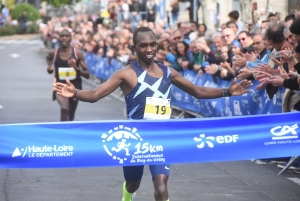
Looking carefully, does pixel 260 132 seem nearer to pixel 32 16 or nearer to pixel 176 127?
pixel 176 127

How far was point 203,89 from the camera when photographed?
26.0ft

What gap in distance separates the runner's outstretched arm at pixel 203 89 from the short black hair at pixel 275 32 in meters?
3.71

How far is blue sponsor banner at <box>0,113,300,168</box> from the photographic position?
698 centimetres

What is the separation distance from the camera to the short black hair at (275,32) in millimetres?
11445

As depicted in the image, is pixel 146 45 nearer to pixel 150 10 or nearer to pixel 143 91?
pixel 143 91

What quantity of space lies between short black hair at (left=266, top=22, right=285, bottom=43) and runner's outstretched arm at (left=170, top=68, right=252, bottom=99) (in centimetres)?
371

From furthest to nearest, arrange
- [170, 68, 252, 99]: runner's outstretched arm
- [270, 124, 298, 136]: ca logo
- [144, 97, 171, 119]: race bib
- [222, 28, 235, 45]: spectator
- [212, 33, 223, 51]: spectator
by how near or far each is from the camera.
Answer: [212, 33, 223, 51]: spectator
[222, 28, 235, 45]: spectator
[170, 68, 252, 99]: runner's outstretched arm
[144, 97, 171, 119]: race bib
[270, 124, 298, 136]: ca logo

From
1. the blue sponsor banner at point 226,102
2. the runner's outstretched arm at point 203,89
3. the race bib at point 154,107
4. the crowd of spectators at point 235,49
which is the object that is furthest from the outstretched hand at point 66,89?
the blue sponsor banner at point 226,102

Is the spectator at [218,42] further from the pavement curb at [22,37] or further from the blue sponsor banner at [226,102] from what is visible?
the pavement curb at [22,37]

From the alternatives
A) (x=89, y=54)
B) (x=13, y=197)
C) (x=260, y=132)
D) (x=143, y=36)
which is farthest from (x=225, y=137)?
(x=89, y=54)

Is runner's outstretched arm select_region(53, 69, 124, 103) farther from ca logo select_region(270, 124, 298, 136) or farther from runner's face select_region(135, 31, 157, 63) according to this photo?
ca logo select_region(270, 124, 298, 136)

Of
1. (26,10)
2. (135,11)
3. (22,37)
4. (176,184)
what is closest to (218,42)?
(176,184)

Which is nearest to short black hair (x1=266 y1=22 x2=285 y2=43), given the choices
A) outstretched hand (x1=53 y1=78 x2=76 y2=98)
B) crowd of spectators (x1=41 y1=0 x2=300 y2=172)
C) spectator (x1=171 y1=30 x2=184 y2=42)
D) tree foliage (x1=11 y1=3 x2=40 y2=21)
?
crowd of spectators (x1=41 y1=0 x2=300 y2=172)

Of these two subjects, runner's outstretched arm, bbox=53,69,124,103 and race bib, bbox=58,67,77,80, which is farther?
race bib, bbox=58,67,77,80
